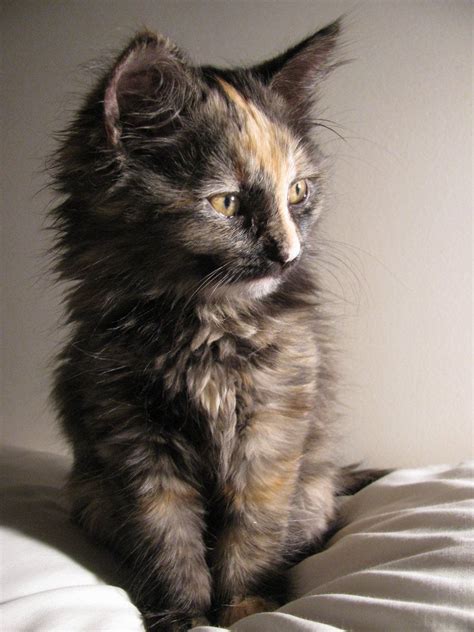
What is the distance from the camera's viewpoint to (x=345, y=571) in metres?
1.13

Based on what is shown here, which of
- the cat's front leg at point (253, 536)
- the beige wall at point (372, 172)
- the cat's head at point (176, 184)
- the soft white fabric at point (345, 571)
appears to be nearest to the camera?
the soft white fabric at point (345, 571)

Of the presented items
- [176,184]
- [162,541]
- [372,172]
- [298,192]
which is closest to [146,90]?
[176,184]

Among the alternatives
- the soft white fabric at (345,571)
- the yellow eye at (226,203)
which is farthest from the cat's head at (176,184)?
the soft white fabric at (345,571)

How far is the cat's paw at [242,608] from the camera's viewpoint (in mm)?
1095

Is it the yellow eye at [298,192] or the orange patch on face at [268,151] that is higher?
the orange patch on face at [268,151]

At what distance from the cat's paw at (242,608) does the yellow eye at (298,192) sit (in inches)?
27.0

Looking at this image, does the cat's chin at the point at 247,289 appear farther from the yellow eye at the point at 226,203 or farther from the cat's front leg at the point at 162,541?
the cat's front leg at the point at 162,541

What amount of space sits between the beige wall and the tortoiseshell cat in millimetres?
501

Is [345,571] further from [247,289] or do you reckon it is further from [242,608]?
[247,289]

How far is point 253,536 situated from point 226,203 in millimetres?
569

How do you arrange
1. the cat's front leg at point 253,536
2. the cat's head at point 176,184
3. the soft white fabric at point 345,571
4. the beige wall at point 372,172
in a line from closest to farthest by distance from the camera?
the soft white fabric at point 345,571 < the cat's head at point 176,184 < the cat's front leg at point 253,536 < the beige wall at point 372,172

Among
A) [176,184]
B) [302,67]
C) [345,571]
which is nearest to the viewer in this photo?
[176,184]

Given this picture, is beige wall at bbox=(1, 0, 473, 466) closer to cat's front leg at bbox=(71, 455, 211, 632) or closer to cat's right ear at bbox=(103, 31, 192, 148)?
cat's right ear at bbox=(103, 31, 192, 148)

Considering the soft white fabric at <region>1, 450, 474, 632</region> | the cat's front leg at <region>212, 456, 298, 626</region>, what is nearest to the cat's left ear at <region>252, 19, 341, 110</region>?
the cat's front leg at <region>212, 456, 298, 626</region>
